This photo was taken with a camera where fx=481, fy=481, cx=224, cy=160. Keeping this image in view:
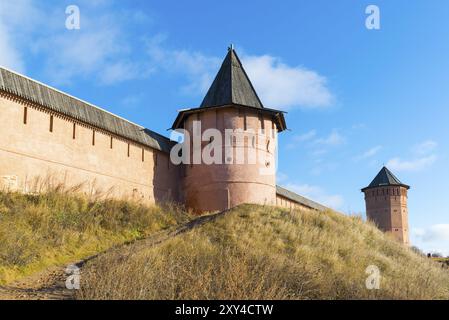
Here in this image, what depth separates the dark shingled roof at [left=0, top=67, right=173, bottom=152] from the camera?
14766 millimetres

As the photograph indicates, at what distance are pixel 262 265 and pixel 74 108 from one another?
10202mm

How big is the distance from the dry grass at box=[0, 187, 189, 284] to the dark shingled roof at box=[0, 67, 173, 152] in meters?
2.77

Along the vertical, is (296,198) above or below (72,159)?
above

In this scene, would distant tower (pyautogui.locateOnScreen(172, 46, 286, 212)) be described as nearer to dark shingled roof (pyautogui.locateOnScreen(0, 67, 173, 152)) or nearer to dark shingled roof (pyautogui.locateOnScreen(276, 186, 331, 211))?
dark shingled roof (pyautogui.locateOnScreen(0, 67, 173, 152))

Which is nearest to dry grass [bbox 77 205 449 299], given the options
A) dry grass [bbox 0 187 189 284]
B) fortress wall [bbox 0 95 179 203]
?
dry grass [bbox 0 187 189 284]

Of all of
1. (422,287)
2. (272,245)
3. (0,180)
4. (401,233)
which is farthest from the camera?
(401,233)

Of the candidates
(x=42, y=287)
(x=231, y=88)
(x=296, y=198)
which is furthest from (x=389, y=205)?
(x=42, y=287)

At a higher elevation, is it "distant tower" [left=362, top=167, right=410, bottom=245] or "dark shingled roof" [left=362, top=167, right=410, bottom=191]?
"dark shingled roof" [left=362, top=167, right=410, bottom=191]

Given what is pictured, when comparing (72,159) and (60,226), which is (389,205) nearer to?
(72,159)

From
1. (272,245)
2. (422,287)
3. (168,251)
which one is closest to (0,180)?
(168,251)

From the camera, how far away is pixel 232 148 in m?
19.8
